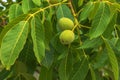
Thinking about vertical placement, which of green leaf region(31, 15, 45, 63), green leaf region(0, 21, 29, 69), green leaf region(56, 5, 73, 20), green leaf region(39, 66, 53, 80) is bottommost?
green leaf region(39, 66, 53, 80)

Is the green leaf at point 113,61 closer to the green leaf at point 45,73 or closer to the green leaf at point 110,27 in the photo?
the green leaf at point 110,27

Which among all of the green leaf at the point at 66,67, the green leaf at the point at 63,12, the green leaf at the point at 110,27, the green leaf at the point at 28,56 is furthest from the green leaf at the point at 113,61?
the green leaf at the point at 28,56

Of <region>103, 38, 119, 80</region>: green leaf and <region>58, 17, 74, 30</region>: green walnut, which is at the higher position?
<region>58, 17, 74, 30</region>: green walnut

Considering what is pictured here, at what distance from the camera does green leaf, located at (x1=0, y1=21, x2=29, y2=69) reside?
129cm

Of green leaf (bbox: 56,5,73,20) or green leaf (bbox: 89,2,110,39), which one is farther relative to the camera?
green leaf (bbox: 56,5,73,20)

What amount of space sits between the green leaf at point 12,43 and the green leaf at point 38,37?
0.03 m

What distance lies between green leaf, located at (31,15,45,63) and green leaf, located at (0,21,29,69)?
0.11ft

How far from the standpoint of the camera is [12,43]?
1.32 meters

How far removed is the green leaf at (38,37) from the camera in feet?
4.42

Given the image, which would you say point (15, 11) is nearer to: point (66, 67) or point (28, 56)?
point (28, 56)

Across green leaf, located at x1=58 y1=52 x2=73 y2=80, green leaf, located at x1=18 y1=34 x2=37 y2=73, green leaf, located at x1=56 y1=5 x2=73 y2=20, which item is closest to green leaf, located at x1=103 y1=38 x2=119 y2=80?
green leaf, located at x1=58 y1=52 x2=73 y2=80

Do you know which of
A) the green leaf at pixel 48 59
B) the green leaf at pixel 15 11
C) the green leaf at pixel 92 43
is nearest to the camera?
the green leaf at pixel 92 43

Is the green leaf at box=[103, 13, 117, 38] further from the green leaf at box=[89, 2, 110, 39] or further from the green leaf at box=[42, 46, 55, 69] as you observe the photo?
the green leaf at box=[42, 46, 55, 69]

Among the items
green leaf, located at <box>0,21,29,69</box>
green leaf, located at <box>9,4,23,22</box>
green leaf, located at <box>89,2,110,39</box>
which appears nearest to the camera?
green leaf, located at <box>0,21,29,69</box>
